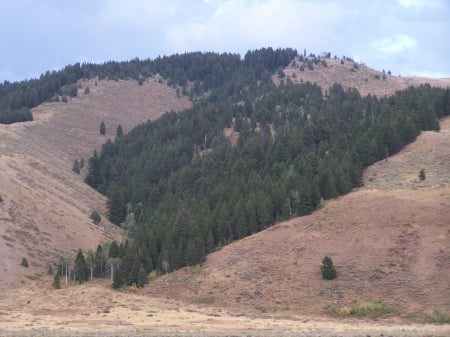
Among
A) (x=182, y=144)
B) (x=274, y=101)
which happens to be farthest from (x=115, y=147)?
(x=274, y=101)

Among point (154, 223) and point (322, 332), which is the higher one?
point (154, 223)

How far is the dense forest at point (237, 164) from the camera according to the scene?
7888 cm

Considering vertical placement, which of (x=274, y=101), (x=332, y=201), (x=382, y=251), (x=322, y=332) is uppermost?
(x=274, y=101)

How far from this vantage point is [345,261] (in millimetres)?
63906

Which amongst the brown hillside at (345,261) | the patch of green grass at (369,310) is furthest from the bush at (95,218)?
the patch of green grass at (369,310)

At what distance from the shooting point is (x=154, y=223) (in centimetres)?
9162

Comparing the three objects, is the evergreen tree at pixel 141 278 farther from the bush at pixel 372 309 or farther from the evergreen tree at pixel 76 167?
the evergreen tree at pixel 76 167

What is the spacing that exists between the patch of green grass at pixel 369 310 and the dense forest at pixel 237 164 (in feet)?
72.2

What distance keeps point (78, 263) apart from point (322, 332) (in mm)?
43984

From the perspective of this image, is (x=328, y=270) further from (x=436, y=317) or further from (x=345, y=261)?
(x=436, y=317)

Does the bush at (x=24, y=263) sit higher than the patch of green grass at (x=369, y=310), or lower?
higher

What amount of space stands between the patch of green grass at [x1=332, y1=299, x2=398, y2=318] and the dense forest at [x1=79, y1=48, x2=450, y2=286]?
867 inches

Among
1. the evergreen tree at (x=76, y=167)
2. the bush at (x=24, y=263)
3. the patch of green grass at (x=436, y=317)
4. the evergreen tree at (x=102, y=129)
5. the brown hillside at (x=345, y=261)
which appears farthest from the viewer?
the evergreen tree at (x=102, y=129)

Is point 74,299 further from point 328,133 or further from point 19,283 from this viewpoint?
point 328,133
